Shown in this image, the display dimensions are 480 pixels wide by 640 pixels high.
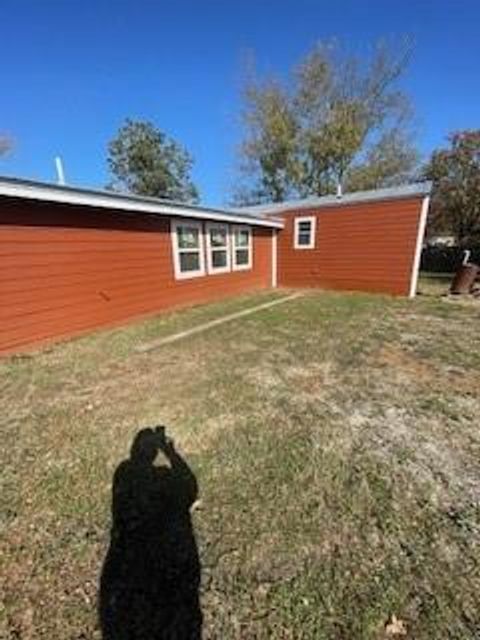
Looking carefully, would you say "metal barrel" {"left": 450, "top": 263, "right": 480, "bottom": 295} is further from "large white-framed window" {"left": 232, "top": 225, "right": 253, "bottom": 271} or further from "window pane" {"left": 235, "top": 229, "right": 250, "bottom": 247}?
"window pane" {"left": 235, "top": 229, "right": 250, "bottom": 247}

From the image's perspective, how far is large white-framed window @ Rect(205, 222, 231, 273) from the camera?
10.3m

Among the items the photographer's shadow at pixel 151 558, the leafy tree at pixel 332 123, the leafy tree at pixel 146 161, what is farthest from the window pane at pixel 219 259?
the leafy tree at pixel 146 161

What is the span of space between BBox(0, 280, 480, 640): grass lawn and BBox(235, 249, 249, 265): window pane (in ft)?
21.6

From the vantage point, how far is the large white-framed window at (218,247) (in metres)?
10.3

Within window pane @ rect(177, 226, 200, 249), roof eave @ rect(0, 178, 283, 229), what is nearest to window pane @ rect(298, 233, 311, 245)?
roof eave @ rect(0, 178, 283, 229)

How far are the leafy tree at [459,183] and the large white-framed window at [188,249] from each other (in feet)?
64.0

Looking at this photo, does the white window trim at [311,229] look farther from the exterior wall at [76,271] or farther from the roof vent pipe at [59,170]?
the roof vent pipe at [59,170]

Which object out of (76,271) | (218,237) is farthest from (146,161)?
(76,271)

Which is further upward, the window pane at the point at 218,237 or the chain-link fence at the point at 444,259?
the window pane at the point at 218,237

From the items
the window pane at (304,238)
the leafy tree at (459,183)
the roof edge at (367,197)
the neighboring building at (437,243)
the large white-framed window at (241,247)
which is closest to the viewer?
the roof edge at (367,197)

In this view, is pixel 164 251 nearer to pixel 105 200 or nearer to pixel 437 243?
pixel 105 200

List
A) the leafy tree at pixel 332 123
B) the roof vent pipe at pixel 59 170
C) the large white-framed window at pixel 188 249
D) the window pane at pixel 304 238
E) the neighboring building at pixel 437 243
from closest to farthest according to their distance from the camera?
1. the roof vent pipe at pixel 59 170
2. the large white-framed window at pixel 188 249
3. the window pane at pixel 304 238
4. the leafy tree at pixel 332 123
5. the neighboring building at pixel 437 243

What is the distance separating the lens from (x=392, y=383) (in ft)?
14.7

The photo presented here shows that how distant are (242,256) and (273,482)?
32.9 feet
